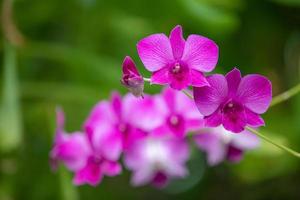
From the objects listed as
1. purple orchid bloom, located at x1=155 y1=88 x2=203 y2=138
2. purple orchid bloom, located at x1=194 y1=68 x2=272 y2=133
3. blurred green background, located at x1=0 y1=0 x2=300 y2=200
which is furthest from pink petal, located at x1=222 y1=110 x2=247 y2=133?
blurred green background, located at x1=0 y1=0 x2=300 y2=200

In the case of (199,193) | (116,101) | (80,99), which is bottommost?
(199,193)

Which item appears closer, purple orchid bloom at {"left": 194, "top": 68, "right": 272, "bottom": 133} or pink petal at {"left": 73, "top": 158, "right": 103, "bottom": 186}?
purple orchid bloom at {"left": 194, "top": 68, "right": 272, "bottom": 133}

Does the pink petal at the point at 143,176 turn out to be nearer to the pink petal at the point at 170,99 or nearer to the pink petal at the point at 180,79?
the pink petal at the point at 170,99

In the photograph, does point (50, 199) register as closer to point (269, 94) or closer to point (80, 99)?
point (80, 99)

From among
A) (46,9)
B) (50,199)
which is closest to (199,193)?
(50,199)

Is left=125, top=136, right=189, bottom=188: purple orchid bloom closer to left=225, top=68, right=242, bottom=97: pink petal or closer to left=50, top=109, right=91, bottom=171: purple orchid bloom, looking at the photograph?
left=50, top=109, right=91, bottom=171: purple orchid bloom

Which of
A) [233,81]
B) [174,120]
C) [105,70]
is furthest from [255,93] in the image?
[105,70]

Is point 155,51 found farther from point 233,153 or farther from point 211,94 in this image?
point 233,153
